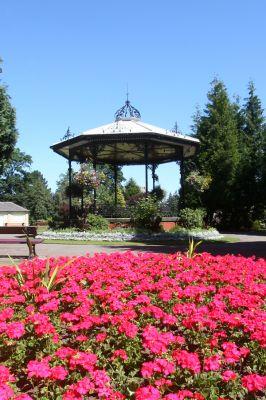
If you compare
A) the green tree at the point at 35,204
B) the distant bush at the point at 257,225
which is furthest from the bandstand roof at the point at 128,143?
the green tree at the point at 35,204

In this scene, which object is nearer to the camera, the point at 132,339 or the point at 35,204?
the point at 132,339

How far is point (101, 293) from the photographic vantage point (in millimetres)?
5578

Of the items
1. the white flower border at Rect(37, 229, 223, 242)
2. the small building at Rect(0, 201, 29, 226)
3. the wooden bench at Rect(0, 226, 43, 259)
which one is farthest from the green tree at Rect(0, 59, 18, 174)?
the small building at Rect(0, 201, 29, 226)

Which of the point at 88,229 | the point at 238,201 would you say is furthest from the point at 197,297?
the point at 238,201

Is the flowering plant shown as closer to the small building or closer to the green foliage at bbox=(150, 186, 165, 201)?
the green foliage at bbox=(150, 186, 165, 201)

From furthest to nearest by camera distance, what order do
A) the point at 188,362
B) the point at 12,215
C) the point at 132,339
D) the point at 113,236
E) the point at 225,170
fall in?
the point at 12,215 < the point at 225,170 < the point at 113,236 < the point at 132,339 < the point at 188,362

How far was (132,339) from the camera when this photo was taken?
14.3 feet

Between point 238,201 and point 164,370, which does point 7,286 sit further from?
point 238,201

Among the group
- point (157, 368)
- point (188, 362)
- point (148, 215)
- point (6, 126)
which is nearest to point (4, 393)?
point (157, 368)

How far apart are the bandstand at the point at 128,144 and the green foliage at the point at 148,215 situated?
40.3 inches

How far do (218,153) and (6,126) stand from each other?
2055 centimetres

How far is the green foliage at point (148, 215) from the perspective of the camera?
23.3 meters

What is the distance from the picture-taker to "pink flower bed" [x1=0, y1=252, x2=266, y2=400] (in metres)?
3.33

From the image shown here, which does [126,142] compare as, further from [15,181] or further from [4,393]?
[15,181]
